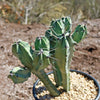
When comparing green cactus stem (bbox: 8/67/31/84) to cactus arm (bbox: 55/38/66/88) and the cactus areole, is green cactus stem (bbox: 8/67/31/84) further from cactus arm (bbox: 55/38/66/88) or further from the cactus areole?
cactus arm (bbox: 55/38/66/88)

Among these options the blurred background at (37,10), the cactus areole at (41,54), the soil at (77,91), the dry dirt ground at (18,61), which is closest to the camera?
the cactus areole at (41,54)

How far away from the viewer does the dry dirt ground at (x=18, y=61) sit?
218 cm

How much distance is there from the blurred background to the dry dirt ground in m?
1.15

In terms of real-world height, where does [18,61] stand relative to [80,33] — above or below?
below

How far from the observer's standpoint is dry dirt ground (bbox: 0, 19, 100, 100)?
218cm

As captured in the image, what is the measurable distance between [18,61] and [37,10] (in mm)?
2803

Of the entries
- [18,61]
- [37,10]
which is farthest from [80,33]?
[37,10]

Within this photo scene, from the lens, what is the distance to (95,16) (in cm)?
545

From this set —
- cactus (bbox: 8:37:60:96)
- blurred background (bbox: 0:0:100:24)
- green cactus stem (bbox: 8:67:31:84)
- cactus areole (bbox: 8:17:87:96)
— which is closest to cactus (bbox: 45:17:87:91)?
cactus areole (bbox: 8:17:87:96)

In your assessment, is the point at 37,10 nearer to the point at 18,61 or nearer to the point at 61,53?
the point at 18,61

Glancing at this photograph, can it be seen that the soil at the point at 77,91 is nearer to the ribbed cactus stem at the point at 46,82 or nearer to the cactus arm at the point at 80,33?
the ribbed cactus stem at the point at 46,82

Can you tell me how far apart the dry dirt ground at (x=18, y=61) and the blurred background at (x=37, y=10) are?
1146 mm

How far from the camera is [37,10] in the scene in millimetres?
5168

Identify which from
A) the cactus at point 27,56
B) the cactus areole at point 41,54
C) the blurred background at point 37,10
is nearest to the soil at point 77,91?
the cactus areole at point 41,54
